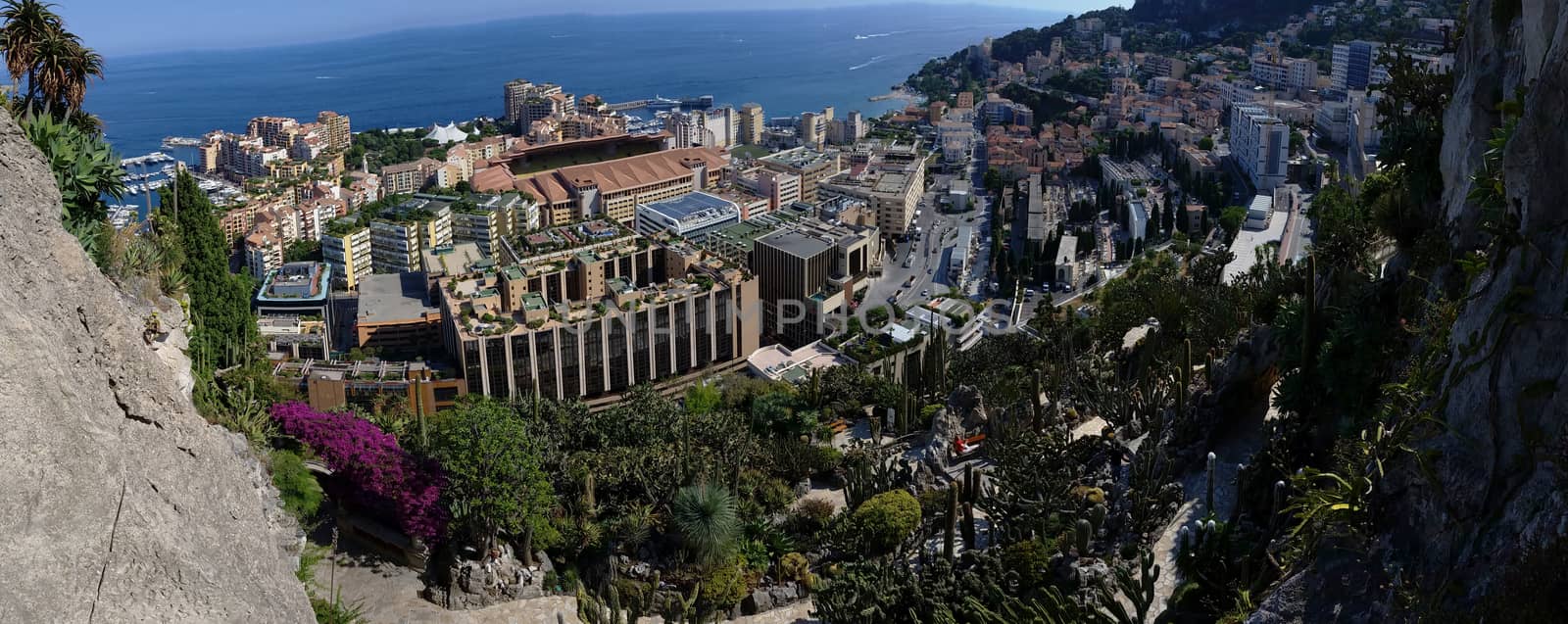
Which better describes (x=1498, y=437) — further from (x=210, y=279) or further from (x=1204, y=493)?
(x=210, y=279)

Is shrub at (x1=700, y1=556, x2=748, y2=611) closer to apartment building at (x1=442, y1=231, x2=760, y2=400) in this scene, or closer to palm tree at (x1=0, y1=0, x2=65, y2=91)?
palm tree at (x1=0, y1=0, x2=65, y2=91)

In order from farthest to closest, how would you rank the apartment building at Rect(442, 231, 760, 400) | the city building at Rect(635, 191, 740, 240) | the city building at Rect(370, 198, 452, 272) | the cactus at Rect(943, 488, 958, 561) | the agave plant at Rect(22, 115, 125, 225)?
the city building at Rect(635, 191, 740, 240) → the city building at Rect(370, 198, 452, 272) → the apartment building at Rect(442, 231, 760, 400) → the cactus at Rect(943, 488, 958, 561) → the agave plant at Rect(22, 115, 125, 225)

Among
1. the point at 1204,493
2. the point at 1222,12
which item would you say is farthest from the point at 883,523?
the point at 1222,12

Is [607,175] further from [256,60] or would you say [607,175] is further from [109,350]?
[256,60]

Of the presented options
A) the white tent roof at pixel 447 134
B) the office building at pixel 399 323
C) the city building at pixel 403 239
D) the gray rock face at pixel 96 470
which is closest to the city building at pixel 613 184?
the city building at pixel 403 239

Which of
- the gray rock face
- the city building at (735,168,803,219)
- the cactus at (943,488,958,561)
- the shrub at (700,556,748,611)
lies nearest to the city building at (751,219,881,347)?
the city building at (735,168,803,219)

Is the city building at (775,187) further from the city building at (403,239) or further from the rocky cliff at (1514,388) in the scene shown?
the rocky cliff at (1514,388)
